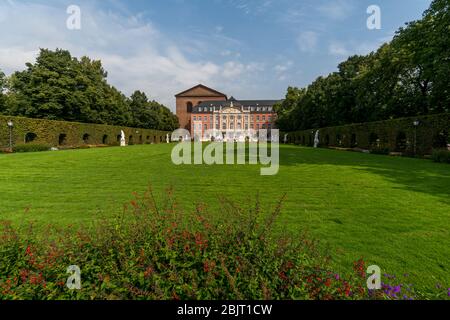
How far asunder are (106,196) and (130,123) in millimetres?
48927

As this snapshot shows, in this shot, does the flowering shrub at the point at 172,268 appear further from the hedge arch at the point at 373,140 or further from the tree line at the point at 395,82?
the hedge arch at the point at 373,140

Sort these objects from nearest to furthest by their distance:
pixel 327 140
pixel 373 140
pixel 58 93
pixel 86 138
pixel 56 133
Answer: pixel 373 140 < pixel 56 133 < pixel 86 138 < pixel 58 93 < pixel 327 140

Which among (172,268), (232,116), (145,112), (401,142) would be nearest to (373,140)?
(401,142)

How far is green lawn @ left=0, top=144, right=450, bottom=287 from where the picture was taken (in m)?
3.55

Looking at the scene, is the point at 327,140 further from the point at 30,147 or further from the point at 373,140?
the point at 30,147

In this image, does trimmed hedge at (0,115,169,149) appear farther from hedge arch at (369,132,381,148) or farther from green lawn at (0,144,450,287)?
hedge arch at (369,132,381,148)

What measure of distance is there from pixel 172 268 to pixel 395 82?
1282 inches

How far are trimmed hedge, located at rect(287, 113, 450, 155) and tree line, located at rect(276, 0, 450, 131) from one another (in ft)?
10.0

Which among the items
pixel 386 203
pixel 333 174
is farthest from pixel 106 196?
pixel 333 174

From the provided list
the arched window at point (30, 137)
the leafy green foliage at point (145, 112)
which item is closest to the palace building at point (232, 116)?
the leafy green foliage at point (145, 112)

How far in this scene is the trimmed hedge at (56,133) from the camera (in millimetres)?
21906

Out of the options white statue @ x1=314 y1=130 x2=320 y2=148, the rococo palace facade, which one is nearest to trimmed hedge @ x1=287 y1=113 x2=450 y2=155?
white statue @ x1=314 y1=130 x2=320 y2=148

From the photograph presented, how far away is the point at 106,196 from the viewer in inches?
255

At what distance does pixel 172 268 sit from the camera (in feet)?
7.46
